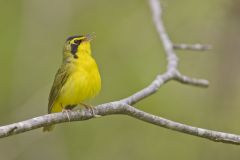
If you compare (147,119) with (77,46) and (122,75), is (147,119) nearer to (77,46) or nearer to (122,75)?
(77,46)

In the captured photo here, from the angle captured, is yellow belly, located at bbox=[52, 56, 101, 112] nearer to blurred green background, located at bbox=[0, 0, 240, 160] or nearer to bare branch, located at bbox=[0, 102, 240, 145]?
bare branch, located at bbox=[0, 102, 240, 145]

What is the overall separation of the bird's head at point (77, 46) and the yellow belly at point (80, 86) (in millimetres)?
285

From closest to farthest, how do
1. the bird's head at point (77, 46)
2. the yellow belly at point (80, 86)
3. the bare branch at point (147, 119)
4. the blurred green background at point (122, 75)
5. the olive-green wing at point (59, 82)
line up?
the bare branch at point (147, 119), the yellow belly at point (80, 86), the olive-green wing at point (59, 82), the bird's head at point (77, 46), the blurred green background at point (122, 75)

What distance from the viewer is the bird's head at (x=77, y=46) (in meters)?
6.39

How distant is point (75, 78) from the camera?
19.8ft

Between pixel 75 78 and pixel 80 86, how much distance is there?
0.13m

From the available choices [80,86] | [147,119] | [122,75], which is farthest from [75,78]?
[122,75]

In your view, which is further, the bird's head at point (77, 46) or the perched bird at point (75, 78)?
the bird's head at point (77, 46)

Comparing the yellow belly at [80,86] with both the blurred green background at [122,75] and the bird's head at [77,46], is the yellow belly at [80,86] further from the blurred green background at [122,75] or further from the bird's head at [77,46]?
the blurred green background at [122,75]

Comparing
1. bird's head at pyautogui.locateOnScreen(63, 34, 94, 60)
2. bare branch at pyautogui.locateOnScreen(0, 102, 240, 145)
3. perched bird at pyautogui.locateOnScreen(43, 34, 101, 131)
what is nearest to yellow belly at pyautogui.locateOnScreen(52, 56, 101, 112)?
perched bird at pyautogui.locateOnScreen(43, 34, 101, 131)

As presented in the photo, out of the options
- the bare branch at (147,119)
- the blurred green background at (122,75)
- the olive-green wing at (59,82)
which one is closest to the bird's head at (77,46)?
the olive-green wing at (59,82)

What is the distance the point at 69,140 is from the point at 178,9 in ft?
7.70

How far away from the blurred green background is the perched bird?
151 cm

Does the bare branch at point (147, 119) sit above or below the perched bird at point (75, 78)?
below
